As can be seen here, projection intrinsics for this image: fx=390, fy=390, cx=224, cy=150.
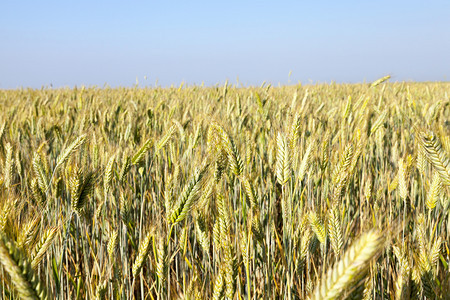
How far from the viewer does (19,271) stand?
0.48 metres

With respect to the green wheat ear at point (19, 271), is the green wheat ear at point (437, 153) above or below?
above

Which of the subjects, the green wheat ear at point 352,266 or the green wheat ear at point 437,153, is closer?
the green wheat ear at point 352,266

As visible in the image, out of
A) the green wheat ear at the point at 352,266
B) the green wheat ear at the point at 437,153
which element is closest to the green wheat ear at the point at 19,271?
the green wheat ear at the point at 352,266

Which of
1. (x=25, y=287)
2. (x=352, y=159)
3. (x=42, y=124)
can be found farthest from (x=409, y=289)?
(x=42, y=124)

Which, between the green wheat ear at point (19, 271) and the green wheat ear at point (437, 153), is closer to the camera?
the green wheat ear at point (19, 271)

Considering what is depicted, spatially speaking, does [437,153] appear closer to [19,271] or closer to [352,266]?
[352,266]

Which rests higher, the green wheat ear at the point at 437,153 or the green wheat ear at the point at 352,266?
the green wheat ear at the point at 437,153

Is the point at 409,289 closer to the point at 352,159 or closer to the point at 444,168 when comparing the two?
the point at 444,168

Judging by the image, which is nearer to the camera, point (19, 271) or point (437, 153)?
point (19, 271)

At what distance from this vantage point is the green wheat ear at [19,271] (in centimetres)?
47

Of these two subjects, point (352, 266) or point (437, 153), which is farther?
point (437, 153)

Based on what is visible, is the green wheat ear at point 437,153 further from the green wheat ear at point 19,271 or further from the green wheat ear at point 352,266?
the green wheat ear at point 19,271

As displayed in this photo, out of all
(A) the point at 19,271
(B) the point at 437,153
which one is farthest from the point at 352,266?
(B) the point at 437,153

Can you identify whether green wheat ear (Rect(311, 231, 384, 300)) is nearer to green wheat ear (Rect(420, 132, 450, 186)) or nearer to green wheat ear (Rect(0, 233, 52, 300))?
green wheat ear (Rect(0, 233, 52, 300))
